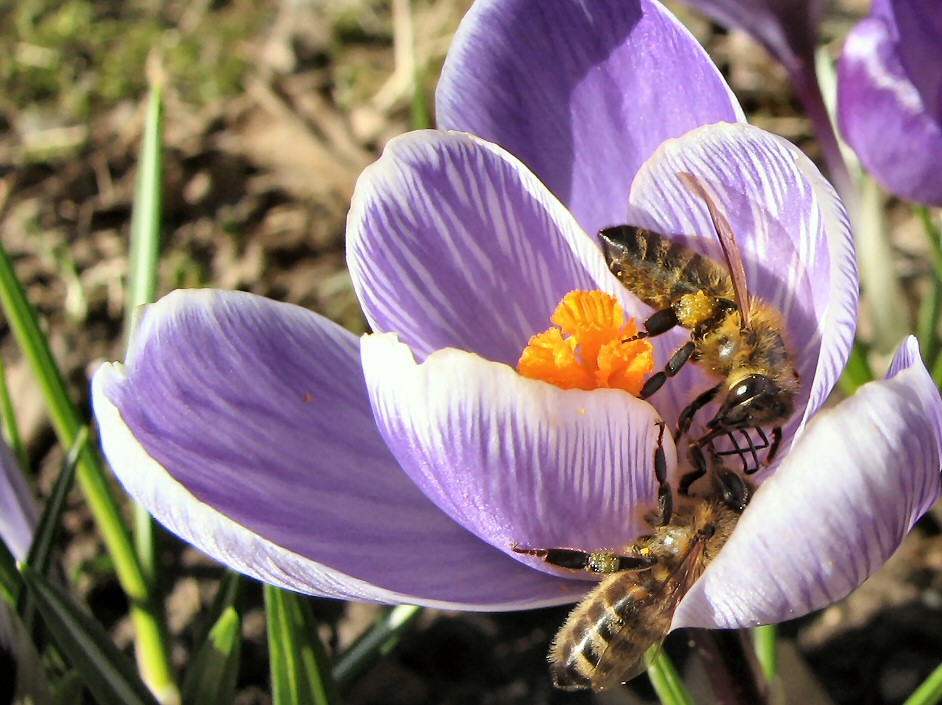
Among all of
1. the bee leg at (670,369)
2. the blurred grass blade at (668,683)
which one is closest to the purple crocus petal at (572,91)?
the bee leg at (670,369)

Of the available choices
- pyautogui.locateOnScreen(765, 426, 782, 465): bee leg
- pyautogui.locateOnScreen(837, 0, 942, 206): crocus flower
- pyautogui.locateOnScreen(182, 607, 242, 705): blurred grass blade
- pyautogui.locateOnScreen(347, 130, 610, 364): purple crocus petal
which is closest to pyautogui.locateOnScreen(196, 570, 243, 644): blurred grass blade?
pyautogui.locateOnScreen(182, 607, 242, 705): blurred grass blade

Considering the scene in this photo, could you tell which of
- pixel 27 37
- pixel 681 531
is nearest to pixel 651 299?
pixel 681 531

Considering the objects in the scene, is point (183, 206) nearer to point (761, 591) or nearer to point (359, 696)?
point (359, 696)

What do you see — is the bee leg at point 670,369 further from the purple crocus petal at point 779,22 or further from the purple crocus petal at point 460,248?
the purple crocus petal at point 779,22

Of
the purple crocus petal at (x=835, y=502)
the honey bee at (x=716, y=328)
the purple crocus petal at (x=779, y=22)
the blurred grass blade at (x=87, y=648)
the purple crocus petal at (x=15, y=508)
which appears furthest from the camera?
the purple crocus petal at (x=779, y=22)

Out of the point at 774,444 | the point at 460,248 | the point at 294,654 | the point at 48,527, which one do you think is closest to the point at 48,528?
the point at 48,527

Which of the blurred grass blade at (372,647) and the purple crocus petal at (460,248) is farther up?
the purple crocus petal at (460,248)

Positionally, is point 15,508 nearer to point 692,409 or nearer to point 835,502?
point 692,409
